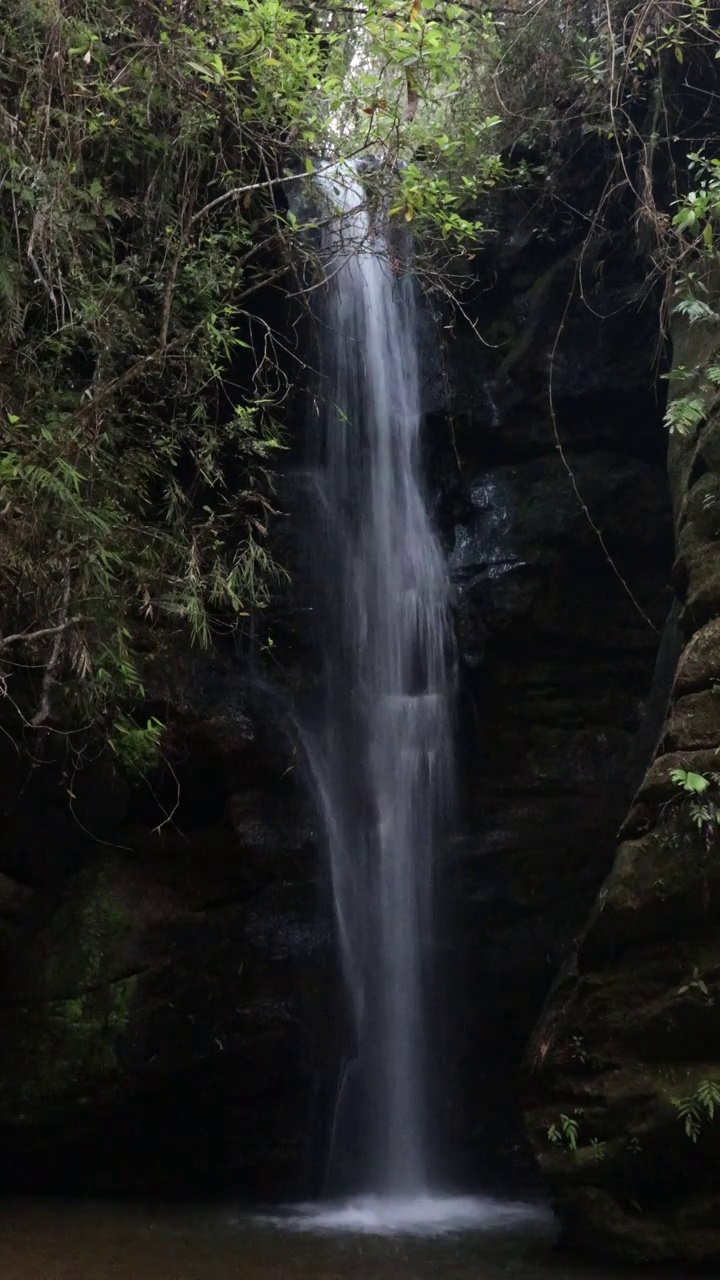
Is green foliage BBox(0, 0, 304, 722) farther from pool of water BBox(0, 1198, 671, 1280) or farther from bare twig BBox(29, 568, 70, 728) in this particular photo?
pool of water BBox(0, 1198, 671, 1280)

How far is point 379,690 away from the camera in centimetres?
742

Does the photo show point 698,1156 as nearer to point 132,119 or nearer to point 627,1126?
point 627,1126

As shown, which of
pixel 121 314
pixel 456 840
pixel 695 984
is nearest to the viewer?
pixel 695 984

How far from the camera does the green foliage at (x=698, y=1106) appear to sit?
4246 millimetres

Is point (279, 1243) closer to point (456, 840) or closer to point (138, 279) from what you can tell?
point (456, 840)

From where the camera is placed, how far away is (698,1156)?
14.4 ft

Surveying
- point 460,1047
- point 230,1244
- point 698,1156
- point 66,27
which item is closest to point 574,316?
point 66,27

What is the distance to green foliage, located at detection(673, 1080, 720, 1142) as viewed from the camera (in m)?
4.25

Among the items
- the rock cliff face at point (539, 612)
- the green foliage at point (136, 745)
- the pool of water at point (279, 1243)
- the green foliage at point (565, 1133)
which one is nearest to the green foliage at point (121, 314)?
the green foliage at point (136, 745)

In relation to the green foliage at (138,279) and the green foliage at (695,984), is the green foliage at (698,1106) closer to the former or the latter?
the green foliage at (695,984)

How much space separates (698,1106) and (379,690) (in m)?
3.66

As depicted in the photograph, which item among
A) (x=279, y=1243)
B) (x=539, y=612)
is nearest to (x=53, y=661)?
(x=279, y=1243)

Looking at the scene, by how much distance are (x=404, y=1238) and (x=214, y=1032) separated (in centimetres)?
151

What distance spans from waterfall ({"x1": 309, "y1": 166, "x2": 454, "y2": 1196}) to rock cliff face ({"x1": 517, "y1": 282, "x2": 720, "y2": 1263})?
178cm
